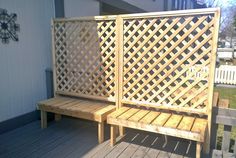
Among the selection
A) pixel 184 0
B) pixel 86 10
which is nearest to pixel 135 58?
pixel 86 10

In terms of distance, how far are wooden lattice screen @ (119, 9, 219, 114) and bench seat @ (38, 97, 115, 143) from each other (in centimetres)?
38

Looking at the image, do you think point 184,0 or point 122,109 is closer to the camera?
point 122,109

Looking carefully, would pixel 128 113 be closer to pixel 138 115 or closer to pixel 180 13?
pixel 138 115

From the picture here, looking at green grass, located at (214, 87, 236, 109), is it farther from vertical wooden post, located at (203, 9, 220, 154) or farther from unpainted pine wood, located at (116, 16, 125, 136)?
unpainted pine wood, located at (116, 16, 125, 136)

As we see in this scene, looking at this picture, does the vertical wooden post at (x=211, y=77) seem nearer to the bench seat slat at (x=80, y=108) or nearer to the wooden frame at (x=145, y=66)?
the wooden frame at (x=145, y=66)

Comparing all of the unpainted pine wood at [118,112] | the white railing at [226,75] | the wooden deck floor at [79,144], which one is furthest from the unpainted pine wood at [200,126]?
the white railing at [226,75]

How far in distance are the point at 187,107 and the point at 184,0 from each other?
13965mm

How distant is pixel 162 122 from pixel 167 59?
0.83 meters

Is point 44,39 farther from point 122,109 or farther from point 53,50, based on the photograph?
point 122,109

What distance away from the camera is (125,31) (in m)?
3.13

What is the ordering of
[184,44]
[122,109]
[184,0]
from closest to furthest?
[184,44] < [122,109] < [184,0]

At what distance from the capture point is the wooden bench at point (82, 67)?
332 cm

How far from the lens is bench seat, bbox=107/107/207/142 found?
2.46 metres

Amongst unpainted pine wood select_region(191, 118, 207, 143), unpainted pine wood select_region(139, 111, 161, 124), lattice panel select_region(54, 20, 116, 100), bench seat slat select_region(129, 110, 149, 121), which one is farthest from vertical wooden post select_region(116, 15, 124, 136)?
unpainted pine wood select_region(191, 118, 207, 143)
